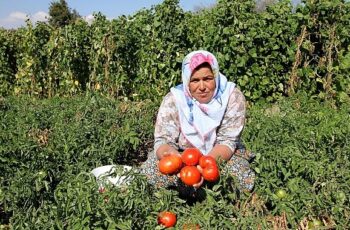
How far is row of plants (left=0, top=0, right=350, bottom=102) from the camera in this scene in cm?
589

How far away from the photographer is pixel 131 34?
7.09 m

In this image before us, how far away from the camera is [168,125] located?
322 cm

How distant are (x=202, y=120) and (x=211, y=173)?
0.73 m

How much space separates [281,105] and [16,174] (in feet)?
9.84

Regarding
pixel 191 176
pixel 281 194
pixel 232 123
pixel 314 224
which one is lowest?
pixel 314 224

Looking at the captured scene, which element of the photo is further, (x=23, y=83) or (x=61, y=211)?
(x=23, y=83)

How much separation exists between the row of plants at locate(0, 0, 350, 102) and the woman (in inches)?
111

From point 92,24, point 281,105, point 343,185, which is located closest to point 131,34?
point 92,24

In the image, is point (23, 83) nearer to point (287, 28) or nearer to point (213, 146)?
point (287, 28)

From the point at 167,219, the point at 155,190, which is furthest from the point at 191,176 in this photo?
the point at 155,190

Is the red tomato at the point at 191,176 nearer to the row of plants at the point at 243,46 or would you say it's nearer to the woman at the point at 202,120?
the woman at the point at 202,120

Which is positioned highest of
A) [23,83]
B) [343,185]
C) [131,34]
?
[131,34]

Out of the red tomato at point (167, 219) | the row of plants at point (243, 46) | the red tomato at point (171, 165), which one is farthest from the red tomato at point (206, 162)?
the row of plants at point (243, 46)

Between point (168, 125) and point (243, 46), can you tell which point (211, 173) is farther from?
point (243, 46)
